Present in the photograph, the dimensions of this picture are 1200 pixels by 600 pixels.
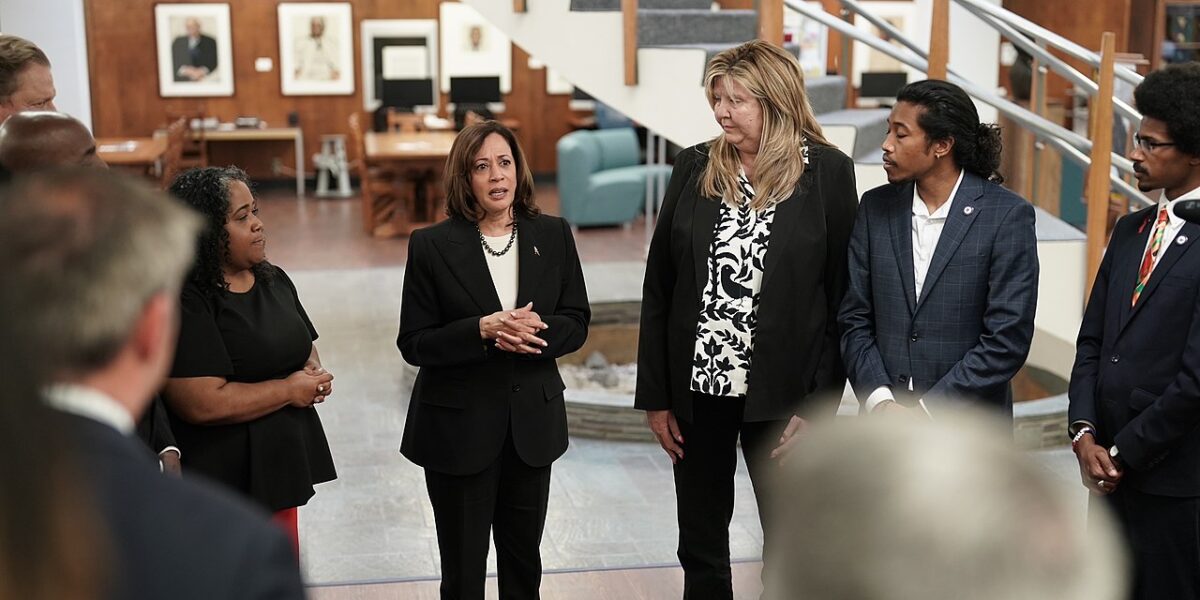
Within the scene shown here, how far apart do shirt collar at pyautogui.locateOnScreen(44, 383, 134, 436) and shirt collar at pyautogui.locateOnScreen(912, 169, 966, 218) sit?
2701mm

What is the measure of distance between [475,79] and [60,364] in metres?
16.9

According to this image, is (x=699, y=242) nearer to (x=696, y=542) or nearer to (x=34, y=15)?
(x=696, y=542)

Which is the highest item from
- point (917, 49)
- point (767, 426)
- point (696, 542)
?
point (917, 49)

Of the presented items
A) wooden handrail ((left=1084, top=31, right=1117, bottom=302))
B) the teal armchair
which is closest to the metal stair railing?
wooden handrail ((left=1084, top=31, right=1117, bottom=302))

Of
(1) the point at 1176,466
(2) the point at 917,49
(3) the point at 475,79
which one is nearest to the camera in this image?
(1) the point at 1176,466

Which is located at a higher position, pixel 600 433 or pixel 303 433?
pixel 303 433

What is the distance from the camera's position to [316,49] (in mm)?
18797

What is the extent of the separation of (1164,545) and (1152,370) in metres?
0.46

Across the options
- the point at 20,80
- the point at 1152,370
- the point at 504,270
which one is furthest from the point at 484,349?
the point at 1152,370

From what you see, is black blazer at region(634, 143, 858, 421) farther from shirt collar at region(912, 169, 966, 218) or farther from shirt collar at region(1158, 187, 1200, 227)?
shirt collar at region(1158, 187, 1200, 227)

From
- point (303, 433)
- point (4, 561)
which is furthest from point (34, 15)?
point (4, 561)

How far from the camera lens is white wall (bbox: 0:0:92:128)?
9453 millimetres

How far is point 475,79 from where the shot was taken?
17.7 m

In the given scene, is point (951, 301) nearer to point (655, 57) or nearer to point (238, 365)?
point (238, 365)
